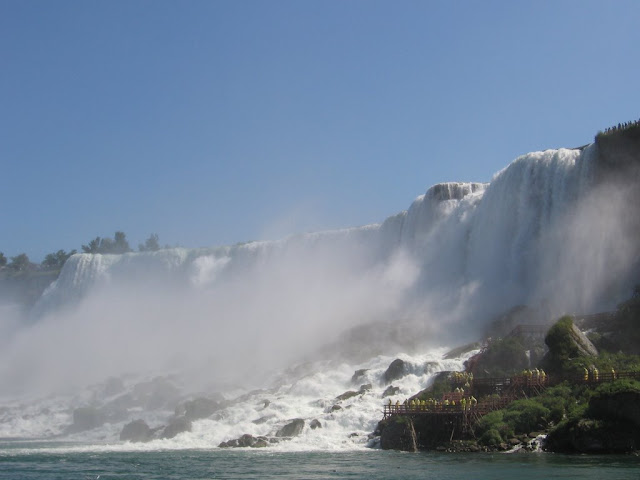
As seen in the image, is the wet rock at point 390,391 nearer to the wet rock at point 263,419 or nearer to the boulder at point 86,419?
the wet rock at point 263,419

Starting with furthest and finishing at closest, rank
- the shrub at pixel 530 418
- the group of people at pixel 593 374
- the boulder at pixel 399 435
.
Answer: the boulder at pixel 399 435 < the group of people at pixel 593 374 < the shrub at pixel 530 418

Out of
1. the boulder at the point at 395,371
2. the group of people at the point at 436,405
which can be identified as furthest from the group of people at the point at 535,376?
the boulder at the point at 395,371

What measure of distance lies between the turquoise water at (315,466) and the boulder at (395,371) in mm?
9795

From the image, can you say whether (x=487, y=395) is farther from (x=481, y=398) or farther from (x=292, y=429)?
(x=292, y=429)

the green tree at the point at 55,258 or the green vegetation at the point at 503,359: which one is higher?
the green tree at the point at 55,258

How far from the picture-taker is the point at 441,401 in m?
30.8

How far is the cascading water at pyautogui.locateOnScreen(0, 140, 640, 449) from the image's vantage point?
40.8 metres

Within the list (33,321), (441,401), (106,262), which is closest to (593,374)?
(441,401)

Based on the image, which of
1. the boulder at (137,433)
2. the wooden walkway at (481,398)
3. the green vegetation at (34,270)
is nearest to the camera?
the wooden walkway at (481,398)

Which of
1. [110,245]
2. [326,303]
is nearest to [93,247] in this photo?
[110,245]

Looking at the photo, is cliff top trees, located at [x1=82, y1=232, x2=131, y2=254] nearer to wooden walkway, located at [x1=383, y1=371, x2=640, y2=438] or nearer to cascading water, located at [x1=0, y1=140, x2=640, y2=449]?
cascading water, located at [x1=0, y1=140, x2=640, y2=449]

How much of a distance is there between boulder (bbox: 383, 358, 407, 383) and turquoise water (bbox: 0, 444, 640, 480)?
32.1 feet

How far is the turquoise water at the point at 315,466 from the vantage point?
21562 mm

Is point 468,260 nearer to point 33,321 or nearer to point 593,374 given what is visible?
point 593,374
